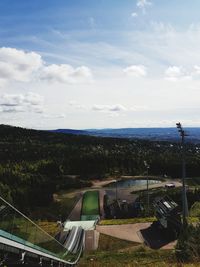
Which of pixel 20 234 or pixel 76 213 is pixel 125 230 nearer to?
pixel 76 213

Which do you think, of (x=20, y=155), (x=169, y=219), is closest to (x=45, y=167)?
(x=20, y=155)

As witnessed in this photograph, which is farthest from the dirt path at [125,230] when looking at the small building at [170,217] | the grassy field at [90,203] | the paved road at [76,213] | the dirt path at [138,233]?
the grassy field at [90,203]

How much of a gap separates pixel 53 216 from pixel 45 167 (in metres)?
62.3

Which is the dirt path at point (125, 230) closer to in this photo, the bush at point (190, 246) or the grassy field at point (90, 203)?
the bush at point (190, 246)

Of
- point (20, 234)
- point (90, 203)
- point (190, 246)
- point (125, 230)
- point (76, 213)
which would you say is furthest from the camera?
point (90, 203)

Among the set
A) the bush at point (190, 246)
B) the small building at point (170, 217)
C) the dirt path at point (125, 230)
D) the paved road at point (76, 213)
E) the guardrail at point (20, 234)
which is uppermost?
the guardrail at point (20, 234)

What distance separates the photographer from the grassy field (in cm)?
8250

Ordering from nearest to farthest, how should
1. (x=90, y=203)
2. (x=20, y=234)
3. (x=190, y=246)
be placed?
1. (x=20, y=234)
2. (x=190, y=246)
3. (x=90, y=203)

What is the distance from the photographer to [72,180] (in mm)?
123938

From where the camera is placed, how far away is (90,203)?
90188mm

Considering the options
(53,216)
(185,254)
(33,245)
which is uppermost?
(33,245)

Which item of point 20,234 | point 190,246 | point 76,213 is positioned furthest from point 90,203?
point 20,234

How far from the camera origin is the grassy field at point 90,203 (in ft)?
271

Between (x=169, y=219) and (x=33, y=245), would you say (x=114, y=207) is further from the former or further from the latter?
(x=33, y=245)
